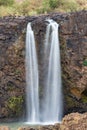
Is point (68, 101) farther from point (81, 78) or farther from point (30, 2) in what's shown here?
point (30, 2)

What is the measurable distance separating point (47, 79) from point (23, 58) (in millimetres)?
1670

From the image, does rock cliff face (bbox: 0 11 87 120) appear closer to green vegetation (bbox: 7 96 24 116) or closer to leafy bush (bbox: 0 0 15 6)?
green vegetation (bbox: 7 96 24 116)

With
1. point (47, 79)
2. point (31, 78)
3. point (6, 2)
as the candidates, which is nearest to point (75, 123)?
point (31, 78)

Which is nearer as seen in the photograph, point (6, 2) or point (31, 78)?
point (31, 78)

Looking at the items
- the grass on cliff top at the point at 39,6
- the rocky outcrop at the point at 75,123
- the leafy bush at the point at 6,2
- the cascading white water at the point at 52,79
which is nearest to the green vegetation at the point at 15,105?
the cascading white water at the point at 52,79

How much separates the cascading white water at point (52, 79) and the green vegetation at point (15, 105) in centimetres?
127

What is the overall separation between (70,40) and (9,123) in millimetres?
5114

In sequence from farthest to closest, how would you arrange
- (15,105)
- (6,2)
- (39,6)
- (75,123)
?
(6,2)
(39,6)
(15,105)
(75,123)

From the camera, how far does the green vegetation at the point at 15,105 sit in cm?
1995

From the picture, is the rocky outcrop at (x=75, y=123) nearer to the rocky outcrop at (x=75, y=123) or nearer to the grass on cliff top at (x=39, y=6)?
the rocky outcrop at (x=75, y=123)

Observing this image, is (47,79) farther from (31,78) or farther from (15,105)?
(15,105)

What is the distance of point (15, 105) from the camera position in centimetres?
2000

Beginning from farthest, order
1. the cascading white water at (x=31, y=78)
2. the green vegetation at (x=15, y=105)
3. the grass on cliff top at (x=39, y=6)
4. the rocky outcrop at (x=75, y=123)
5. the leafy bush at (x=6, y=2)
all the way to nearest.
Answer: the leafy bush at (x=6, y=2), the grass on cliff top at (x=39, y=6), the cascading white water at (x=31, y=78), the green vegetation at (x=15, y=105), the rocky outcrop at (x=75, y=123)

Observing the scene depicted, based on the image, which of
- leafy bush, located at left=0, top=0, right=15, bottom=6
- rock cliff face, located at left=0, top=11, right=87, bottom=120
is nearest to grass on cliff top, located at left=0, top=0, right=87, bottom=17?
leafy bush, located at left=0, top=0, right=15, bottom=6
